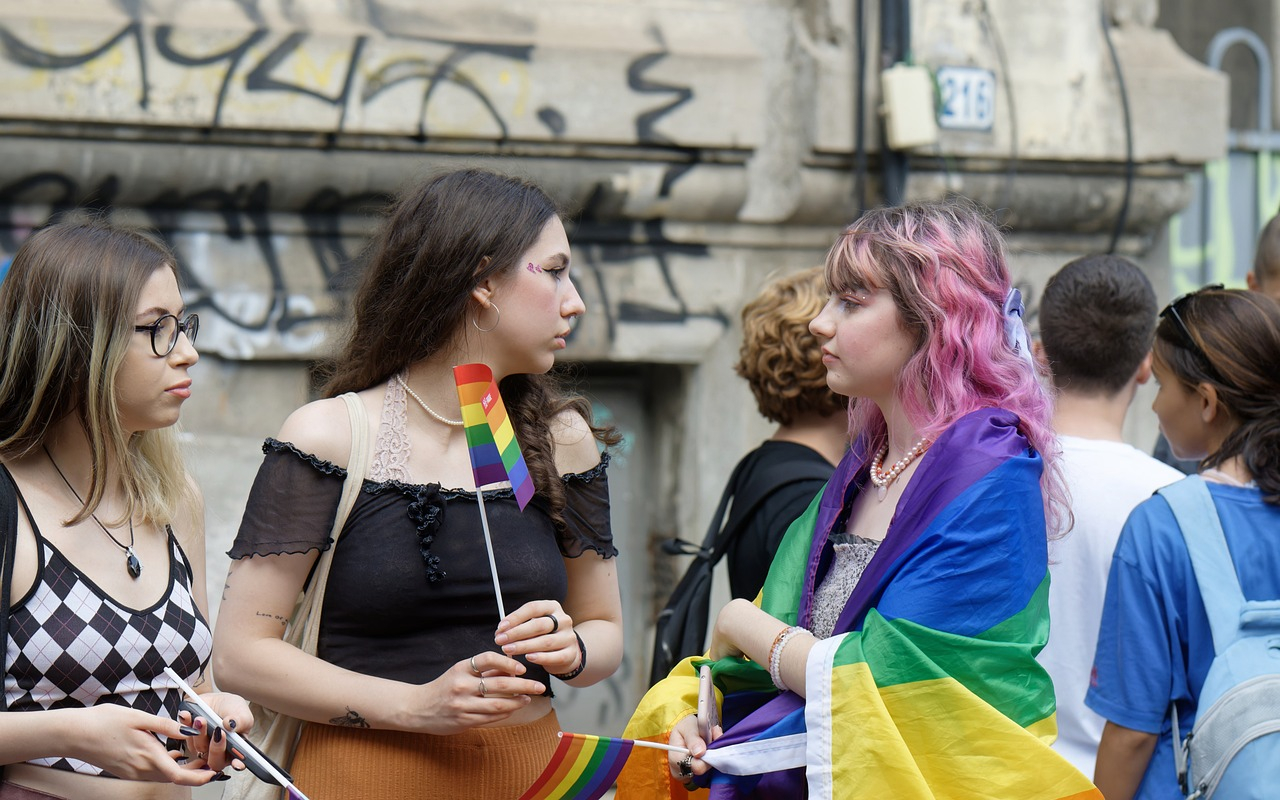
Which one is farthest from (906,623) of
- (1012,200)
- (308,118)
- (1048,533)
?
(1012,200)

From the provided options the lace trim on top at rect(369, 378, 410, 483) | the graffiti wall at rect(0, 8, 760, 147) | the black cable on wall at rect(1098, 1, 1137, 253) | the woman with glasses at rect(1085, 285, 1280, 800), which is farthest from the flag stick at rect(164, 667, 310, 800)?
the black cable on wall at rect(1098, 1, 1137, 253)

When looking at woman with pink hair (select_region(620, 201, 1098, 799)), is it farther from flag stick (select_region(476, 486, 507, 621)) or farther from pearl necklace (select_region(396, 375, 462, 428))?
pearl necklace (select_region(396, 375, 462, 428))

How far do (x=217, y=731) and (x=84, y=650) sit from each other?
0.26m

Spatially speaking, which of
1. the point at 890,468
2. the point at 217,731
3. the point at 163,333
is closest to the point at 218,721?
the point at 217,731

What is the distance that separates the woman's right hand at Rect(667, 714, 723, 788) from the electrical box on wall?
2.97 meters

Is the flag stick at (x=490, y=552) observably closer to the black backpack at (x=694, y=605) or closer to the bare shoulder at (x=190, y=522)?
the bare shoulder at (x=190, y=522)

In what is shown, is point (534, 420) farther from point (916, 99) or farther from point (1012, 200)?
point (1012, 200)

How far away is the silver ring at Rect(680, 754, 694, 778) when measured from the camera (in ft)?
7.44

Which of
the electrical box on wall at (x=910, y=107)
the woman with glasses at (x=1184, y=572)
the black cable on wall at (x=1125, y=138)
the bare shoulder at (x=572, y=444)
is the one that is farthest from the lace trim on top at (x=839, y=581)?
the black cable on wall at (x=1125, y=138)

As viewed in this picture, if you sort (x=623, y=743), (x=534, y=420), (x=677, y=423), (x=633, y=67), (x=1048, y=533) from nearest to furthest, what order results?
1. (x=623, y=743)
2. (x=1048, y=533)
3. (x=534, y=420)
4. (x=633, y=67)
5. (x=677, y=423)

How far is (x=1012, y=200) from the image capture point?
5.12m

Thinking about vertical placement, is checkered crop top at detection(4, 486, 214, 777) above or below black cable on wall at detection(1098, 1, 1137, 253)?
below

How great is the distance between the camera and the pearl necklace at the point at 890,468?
2.30m

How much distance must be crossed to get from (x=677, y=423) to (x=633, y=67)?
3.98 ft
